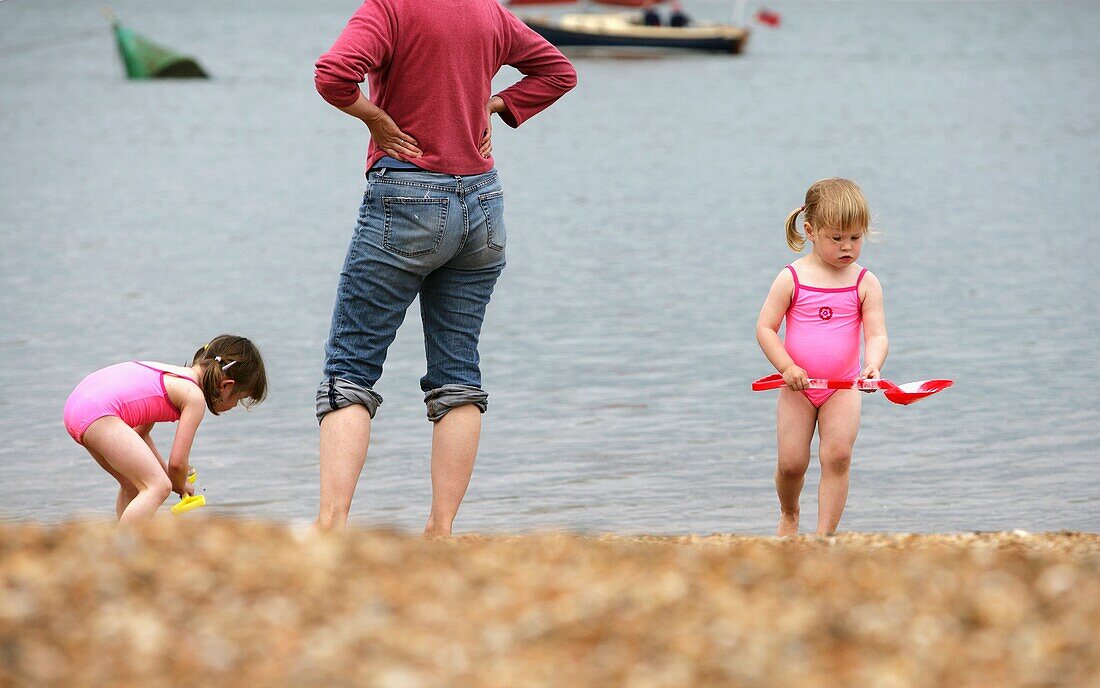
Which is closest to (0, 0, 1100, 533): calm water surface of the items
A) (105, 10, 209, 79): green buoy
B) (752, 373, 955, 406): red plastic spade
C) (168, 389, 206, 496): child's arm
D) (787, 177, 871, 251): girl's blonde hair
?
(752, 373, 955, 406): red plastic spade

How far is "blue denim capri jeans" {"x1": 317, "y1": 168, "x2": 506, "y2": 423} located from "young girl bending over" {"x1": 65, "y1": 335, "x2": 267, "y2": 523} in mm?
418

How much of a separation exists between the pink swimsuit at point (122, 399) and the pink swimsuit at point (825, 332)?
6.48ft

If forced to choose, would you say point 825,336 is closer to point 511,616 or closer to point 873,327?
point 873,327

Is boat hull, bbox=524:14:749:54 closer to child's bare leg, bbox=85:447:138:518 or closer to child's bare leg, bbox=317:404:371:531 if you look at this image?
child's bare leg, bbox=85:447:138:518

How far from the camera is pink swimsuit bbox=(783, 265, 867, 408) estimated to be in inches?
187

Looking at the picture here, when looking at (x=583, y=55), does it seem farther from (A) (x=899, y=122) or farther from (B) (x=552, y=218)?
(B) (x=552, y=218)

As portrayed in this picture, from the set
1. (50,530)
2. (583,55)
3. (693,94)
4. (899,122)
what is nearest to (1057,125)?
(899,122)

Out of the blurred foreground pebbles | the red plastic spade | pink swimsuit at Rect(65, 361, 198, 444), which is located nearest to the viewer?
the blurred foreground pebbles

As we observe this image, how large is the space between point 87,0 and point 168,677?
132960mm

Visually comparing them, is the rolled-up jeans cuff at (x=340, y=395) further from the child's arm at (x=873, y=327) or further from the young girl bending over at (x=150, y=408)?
the child's arm at (x=873, y=327)

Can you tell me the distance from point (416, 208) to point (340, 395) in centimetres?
61

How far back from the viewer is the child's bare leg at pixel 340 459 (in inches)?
173

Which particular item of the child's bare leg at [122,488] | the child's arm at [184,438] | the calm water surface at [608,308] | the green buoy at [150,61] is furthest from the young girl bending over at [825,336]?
the green buoy at [150,61]

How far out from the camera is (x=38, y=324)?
29.2ft
